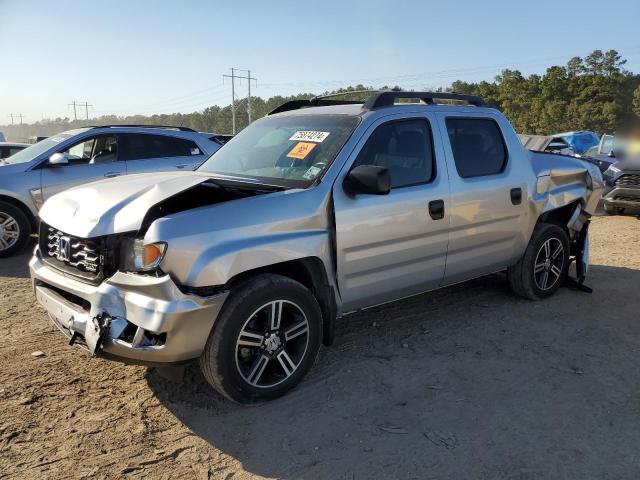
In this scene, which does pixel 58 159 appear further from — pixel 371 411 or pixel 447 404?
pixel 447 404

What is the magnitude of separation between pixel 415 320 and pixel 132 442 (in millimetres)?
2715

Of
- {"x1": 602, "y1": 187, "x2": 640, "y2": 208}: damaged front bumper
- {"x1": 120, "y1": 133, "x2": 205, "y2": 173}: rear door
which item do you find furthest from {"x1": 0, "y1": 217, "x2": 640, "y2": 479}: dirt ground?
{"x1": 602, "y1": 187, "x2": 640, "y2": 208}: damaged front bumper

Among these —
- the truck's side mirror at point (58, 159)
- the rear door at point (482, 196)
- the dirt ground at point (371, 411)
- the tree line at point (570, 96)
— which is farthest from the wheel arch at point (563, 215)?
the tree line at point (570, 96)

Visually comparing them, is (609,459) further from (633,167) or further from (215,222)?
(633,167)

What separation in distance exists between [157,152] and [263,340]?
19.7ft

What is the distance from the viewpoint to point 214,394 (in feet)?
11.3

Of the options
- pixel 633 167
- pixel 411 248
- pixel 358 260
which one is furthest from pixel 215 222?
pixel 633 167

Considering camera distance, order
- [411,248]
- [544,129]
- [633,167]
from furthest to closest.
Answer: [544,129], [633,167], [411,248]

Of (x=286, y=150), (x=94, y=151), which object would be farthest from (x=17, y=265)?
(x=286, y=150)

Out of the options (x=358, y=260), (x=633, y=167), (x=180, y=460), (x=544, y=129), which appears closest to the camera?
(x=180, y=460)

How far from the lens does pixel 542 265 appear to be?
5344 mm

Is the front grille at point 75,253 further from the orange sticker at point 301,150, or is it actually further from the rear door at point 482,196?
the rear door at point 482,196

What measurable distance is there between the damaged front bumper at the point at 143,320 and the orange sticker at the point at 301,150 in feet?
4.31

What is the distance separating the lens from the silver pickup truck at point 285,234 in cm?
294
